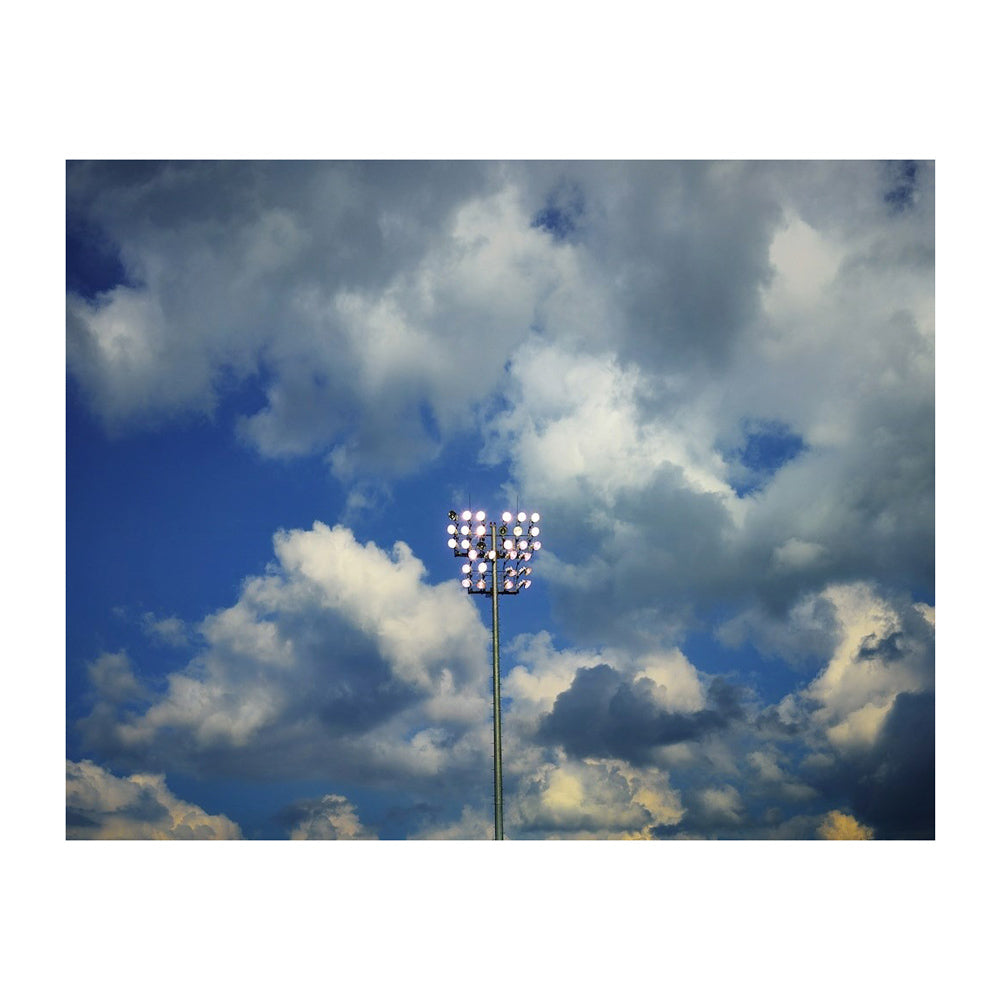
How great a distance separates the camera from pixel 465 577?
19.2m
